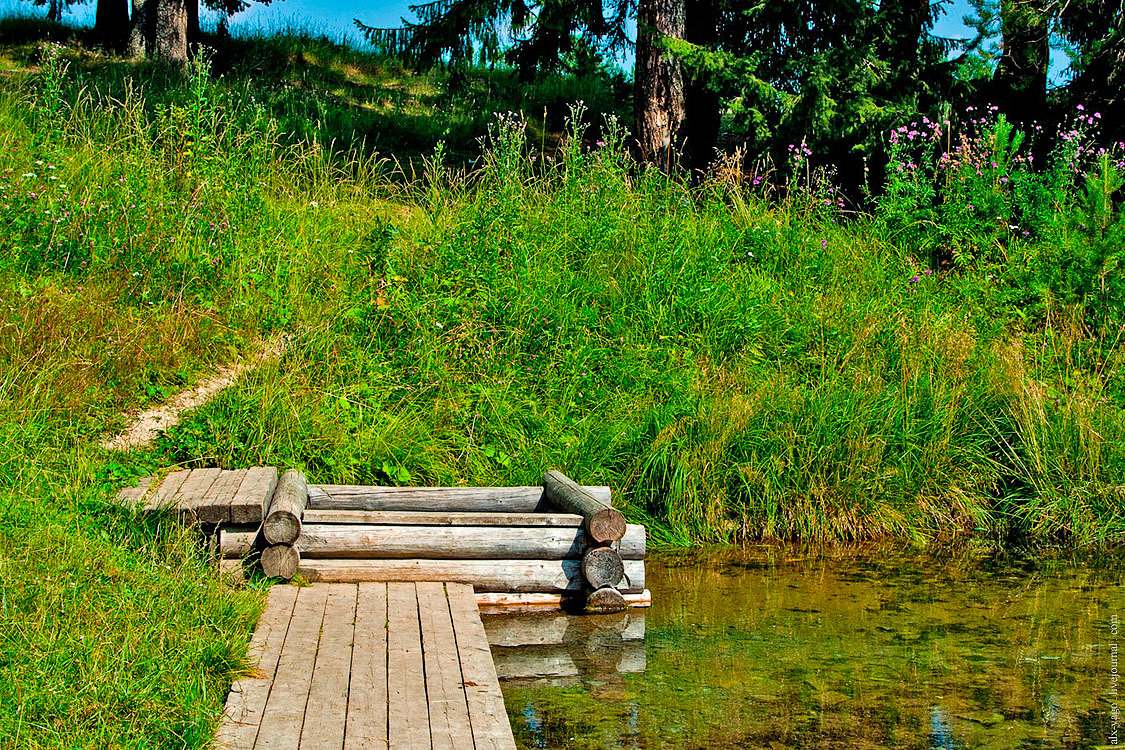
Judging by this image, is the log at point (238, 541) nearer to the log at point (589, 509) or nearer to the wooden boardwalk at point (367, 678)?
the wooden boardwalk at point (367, 678)

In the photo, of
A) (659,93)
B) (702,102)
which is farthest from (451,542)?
(702,102)

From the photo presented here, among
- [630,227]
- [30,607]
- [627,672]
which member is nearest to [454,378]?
[630,227]

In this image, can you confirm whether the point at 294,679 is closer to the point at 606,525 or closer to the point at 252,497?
the point at 252,497

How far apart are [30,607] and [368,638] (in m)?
1.45

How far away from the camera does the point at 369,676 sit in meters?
4.49

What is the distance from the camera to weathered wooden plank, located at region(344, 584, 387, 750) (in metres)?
3.82

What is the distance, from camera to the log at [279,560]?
5.98 m

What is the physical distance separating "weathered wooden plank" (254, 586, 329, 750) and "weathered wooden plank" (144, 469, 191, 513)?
0.94 m

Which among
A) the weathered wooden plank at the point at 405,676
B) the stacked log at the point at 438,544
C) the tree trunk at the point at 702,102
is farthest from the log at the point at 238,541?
the tree trunk at the point at 702,102

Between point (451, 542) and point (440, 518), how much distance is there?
6.3 inches

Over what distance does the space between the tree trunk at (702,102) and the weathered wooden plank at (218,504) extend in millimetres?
8325

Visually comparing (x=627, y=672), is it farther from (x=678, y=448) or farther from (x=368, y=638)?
(x=678, y=448)

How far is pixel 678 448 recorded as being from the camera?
26.3ft

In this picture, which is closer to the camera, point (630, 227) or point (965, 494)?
point (965, 494)
